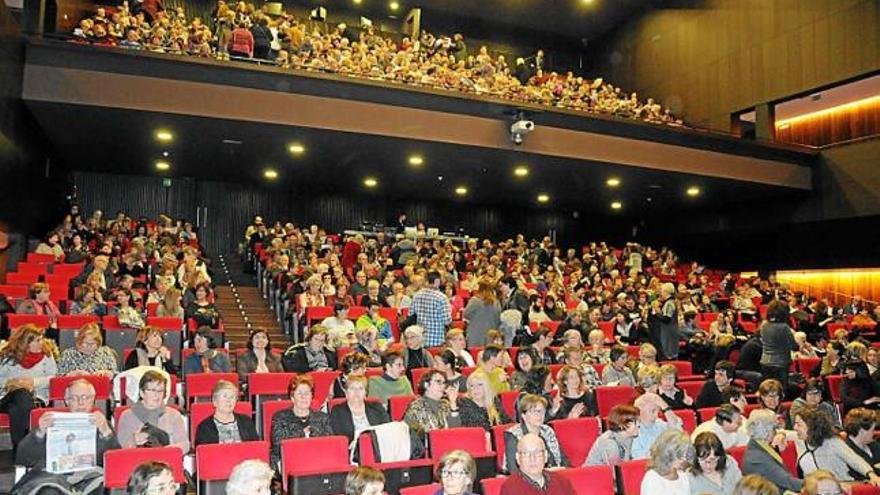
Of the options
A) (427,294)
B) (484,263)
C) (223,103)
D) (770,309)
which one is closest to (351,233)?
(484,263)

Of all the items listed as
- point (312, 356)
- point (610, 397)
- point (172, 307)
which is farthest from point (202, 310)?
point (610, 397)

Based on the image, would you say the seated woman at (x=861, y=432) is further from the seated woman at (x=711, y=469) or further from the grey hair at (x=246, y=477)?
the grey hair at (x=246, y=477)

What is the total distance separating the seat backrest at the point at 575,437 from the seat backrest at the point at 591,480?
93cm

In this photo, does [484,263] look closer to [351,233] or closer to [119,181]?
[351,233]

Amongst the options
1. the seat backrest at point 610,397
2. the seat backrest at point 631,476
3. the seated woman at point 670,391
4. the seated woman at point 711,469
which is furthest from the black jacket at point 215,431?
the seated woman at point 670,391

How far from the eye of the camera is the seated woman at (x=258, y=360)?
659 centimetres

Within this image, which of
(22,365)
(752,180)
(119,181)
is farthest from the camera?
(119,181)

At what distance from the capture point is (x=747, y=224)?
16.6m

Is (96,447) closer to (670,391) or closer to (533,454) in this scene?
(533,454)

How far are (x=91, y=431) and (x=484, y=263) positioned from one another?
9.61 meters

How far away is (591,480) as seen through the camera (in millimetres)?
4227

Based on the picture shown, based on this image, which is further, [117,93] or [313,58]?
[313,58]

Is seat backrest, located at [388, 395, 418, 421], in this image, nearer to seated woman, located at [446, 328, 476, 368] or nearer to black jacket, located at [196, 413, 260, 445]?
black jacket, located at [196, 413, 260, 445]

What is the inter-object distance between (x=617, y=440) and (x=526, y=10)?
52.4 feet
